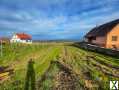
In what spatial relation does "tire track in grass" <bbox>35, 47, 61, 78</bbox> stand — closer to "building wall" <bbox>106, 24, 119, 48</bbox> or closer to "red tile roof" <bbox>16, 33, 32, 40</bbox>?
"building wall" <bbox>106, 24, 119, 48</bbox>

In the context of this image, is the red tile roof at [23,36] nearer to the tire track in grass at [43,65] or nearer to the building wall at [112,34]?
the building wall at [112,34]

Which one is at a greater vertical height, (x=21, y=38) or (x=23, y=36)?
(x=23, y=36)

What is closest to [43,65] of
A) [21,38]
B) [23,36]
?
[21,38]

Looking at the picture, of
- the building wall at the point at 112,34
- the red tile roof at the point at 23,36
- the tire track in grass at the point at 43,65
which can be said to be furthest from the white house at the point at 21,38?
the tire track in grass at the point at 43,65

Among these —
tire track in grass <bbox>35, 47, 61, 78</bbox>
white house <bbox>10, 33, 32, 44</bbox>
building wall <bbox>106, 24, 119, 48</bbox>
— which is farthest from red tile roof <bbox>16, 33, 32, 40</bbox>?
tire track in grass <bbox>35, 47, 61, 78</bbox>

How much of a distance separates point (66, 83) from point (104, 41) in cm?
2973

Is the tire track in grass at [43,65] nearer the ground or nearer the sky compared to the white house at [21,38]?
nearer the ground

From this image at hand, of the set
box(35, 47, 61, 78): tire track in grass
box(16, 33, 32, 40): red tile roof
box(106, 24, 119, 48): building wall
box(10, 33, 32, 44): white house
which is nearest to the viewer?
box(35, 47, 61, 78): tire track in grass

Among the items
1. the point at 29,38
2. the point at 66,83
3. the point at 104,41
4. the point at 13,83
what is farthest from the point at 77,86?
the point at 29,38

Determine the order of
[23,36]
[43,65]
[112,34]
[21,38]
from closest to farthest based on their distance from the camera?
1. [43,65]
2. [112,34]
3. [21,38]
4. [23,36]

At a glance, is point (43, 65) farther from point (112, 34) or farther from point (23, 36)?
point (23, 36)

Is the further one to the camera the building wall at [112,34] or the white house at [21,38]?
the white house at [21,38]

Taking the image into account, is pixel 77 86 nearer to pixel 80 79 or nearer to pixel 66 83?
pixel 66 83

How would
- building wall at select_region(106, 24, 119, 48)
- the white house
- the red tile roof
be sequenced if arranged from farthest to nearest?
the red tile roof, the white house, building wall at select_region(106, 24, 119, 48)
